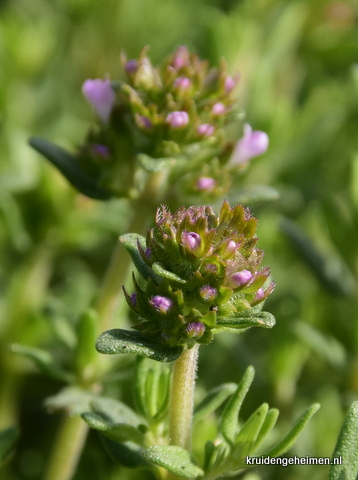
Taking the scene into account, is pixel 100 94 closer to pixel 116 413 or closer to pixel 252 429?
pixel 116 413

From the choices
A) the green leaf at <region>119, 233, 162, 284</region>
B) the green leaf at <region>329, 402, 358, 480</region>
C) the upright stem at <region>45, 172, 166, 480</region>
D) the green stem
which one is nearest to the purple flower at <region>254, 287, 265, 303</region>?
the green leaf at <region>119, 233, 162, 284</region>

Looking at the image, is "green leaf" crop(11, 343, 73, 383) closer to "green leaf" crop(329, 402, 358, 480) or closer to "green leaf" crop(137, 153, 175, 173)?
"green leaf" crop(137, 153, 175, 173)

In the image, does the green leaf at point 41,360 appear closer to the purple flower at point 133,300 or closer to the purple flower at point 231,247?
the purple flower at point 133,300

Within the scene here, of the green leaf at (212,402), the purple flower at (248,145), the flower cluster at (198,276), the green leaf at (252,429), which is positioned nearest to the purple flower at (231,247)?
the flower cluster at (198,276)

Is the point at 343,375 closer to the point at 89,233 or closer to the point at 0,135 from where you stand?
the point at 89,233

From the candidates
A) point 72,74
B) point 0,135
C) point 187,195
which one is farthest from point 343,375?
point 72,74

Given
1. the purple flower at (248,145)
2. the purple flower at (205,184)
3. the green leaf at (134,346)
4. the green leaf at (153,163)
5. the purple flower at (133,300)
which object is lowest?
the green leaf at (134,346)
